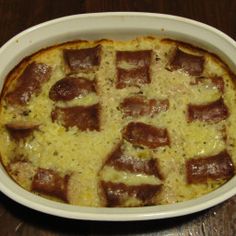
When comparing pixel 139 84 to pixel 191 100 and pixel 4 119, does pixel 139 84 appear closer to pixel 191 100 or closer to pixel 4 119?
pixel 191 100

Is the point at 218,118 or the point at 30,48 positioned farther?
the point at 30,48

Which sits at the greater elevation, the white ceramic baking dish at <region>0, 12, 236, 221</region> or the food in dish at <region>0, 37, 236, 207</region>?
the white ceramic baking dish at <region>0, 12, 236, 221</region>

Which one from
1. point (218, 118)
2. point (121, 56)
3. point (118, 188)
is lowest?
point (118, 188)

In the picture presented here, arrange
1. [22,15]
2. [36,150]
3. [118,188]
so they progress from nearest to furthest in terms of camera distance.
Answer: [118,188], [36,150], [22,15]

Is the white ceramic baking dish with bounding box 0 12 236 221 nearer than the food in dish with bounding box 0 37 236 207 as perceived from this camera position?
No

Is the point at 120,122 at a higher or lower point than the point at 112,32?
lower

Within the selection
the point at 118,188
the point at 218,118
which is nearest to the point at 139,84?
the point at 218,118

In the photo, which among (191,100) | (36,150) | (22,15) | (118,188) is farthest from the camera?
(22,15)

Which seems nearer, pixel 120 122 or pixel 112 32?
pixel 120 122
